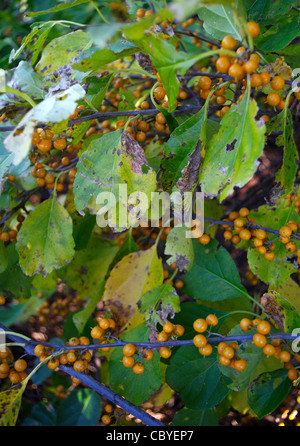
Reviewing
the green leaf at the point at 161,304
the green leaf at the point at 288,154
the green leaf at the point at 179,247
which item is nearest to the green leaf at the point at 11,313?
the green leaf at the point at 161,304

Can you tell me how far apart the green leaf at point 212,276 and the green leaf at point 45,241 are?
43 cm

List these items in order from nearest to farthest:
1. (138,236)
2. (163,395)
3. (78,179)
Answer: (78,179)
(163,395)
(138,236)

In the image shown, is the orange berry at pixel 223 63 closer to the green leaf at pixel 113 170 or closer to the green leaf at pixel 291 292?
the green leaf at pixel 113 170

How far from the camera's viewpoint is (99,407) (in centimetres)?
162

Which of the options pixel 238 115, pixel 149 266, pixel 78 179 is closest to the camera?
pixel 238 115

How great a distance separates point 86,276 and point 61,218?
1.20 ft

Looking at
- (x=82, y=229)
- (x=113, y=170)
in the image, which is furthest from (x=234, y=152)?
(x=82, y=229)

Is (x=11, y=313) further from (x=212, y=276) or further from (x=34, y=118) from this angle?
(x=34, y=118)

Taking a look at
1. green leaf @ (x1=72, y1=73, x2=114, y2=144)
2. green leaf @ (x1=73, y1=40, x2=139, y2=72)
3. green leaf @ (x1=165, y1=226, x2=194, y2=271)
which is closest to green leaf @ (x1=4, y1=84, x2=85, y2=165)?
green leaf @ (x1=73, y1=40, x2=139, y2=72)

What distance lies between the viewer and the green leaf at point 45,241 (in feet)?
3.16

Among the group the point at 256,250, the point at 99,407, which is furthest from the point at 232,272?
the point at 99,407

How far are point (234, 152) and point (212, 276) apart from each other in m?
0.59

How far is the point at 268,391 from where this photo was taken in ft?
3.22

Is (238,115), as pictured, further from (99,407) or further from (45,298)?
(45,298)
